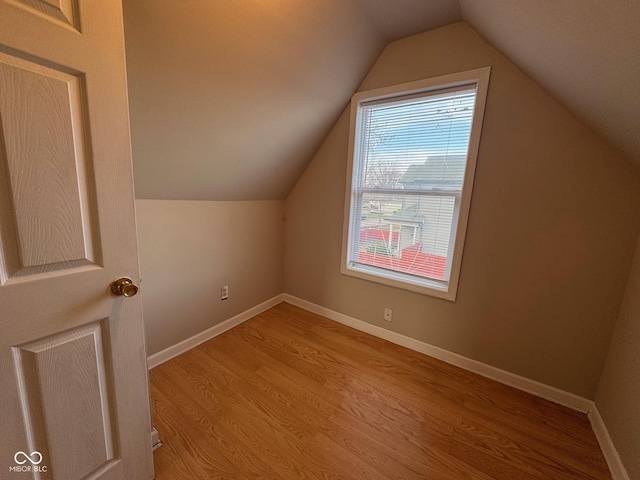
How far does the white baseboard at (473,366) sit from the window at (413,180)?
1.52 feet

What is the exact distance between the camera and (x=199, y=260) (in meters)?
2.03

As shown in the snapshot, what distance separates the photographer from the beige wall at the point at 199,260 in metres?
1.74

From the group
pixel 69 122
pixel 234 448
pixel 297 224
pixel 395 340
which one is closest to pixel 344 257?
pixel 297 224

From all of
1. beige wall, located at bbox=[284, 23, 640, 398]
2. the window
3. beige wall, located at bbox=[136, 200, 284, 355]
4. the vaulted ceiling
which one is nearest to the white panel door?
the vaulted ceiling

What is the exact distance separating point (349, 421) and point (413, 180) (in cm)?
172

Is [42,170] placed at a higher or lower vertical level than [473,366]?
higher

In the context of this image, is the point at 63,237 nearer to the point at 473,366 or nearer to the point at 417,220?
the point at 417,220

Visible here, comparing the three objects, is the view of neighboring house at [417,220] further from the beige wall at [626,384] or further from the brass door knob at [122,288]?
the brass door knob at [122,288]

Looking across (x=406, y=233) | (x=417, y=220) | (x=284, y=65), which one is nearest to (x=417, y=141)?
(x=417, y=220)

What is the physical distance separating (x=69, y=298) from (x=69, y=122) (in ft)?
1.75

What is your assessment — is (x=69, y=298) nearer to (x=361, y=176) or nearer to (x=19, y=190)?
(x=19, y=190)

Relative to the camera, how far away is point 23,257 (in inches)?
27.5

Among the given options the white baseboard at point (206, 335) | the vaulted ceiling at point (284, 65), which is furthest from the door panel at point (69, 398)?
the vaulted ceiling at point (284, 65)

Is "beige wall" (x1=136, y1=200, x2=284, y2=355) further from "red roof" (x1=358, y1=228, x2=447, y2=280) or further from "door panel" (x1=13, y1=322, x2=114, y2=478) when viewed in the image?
"red roof" (x1=358, y1=228, x2=447, y2=280)
